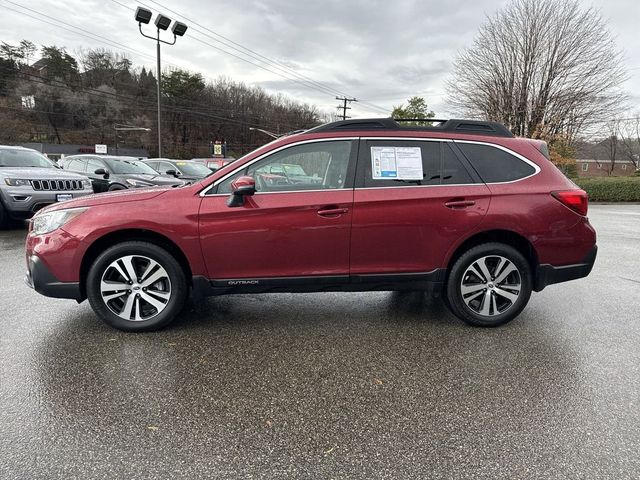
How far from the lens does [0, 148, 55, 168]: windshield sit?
9.02 meters

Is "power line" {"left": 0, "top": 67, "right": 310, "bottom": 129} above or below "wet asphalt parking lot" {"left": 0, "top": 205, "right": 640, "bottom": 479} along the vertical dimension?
above

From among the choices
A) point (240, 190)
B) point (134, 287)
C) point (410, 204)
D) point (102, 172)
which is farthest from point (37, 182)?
point (410, 204)

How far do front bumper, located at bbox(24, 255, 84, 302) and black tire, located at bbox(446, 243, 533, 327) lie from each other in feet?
10.6

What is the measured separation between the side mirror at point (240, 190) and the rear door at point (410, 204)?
2.90 feet

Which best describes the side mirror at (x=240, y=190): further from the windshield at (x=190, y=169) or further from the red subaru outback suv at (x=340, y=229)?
the windshield at (x=190, y=169)

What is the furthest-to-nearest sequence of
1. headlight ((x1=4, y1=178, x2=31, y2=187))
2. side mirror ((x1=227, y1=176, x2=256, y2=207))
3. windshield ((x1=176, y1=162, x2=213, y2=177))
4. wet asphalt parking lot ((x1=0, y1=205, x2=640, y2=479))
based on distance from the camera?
windshield ((x1=176, y1=162, x2=213, y2=177)) → headlight ((x1=4, y1=178, x2=31, y2=187)) → side mirror ((x1=227, y1=176, x2=256, y2=207)) → wet asphalt parking lot ((x1=0, y1=205, x2=640, y2=479))

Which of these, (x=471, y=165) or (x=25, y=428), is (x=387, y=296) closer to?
(x=471, y=165)

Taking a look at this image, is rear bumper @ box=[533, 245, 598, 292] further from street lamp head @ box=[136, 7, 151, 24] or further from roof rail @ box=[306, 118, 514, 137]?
street lamp head @ box=[136, 7, 151, 24]

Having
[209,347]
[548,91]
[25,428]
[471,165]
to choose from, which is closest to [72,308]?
[209,347]

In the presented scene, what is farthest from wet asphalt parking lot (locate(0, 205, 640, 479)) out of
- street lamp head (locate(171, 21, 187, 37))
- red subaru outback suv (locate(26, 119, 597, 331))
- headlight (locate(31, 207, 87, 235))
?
street lamp head (locate(171, 21, 187, 37))

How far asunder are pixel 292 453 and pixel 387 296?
2798 mm

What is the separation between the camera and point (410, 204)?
360 cm

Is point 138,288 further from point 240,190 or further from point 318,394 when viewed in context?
point 318,394

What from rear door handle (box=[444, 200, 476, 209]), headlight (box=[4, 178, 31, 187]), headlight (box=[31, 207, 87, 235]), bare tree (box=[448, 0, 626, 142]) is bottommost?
headlight (box=[31, 207, 87, 235])
